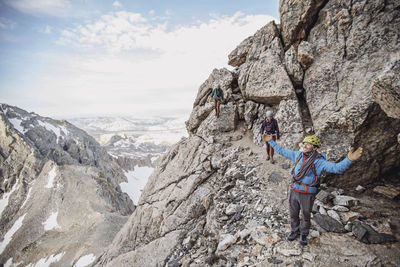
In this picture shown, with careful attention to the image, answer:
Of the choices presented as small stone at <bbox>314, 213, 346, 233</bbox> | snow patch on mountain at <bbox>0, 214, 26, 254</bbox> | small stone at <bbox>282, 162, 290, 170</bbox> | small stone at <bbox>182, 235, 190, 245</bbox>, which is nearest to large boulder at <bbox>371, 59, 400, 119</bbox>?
small stone at <bbox>314, 213, 346, 233</bbox>

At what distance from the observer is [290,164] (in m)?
11.1

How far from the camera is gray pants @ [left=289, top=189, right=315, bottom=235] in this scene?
6047 mm

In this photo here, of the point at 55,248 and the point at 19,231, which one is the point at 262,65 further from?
the point at 19,231

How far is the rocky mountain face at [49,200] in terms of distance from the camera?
50.7 meters

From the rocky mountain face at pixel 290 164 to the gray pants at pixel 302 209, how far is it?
0.64m

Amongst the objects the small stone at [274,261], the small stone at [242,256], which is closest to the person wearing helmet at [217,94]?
the small stone at [242,256]

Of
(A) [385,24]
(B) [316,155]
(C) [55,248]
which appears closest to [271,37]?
(A) [385,24]

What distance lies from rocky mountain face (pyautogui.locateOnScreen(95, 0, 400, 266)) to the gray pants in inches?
25.0

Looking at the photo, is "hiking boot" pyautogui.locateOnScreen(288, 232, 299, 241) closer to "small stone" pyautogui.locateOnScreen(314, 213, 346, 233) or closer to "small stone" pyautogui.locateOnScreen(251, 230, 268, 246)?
"small stone" pyautogui.locateOnScreen(251, 230, 268, 246)

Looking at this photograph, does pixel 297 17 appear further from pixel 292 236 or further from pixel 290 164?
pixel 292 236

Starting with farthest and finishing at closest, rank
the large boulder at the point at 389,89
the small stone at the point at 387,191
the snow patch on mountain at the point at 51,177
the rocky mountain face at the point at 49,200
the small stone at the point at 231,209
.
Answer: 1. the snow patch on mountain at the point at 51,177
2. the rocky mountain face at the point at 49,200
3. the small stone at the point at 231,209
4. the small stone at the point at 387,191
5. the large boulder at the point at 389,89

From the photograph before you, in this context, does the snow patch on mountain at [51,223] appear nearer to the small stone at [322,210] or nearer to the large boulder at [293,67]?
the small stone at [322,210]

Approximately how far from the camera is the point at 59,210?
70.1 m

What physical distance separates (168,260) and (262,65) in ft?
51.9
